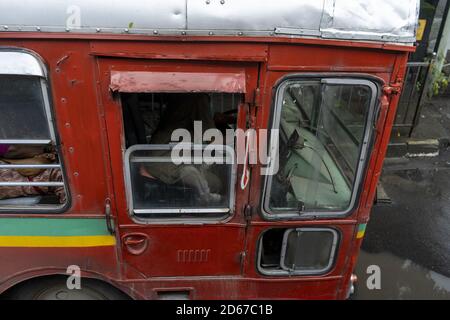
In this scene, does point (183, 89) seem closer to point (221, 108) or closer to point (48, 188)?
point (221, 108)

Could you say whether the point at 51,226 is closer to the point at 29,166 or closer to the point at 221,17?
the point at 29,166

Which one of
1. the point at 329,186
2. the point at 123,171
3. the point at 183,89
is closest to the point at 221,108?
the point at 183,89

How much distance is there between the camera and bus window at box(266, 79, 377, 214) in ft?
7.47

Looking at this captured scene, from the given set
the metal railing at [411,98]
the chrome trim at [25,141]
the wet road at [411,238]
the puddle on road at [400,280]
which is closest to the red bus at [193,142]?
the chrome trim at [25,141]

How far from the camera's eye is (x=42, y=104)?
7.29ft

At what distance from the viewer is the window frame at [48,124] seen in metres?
2.08

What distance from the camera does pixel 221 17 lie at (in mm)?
2045

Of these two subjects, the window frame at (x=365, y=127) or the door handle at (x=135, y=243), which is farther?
the door handle at (x=135, y=243)

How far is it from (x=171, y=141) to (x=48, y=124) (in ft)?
2.29

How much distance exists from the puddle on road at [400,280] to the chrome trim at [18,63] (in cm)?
341

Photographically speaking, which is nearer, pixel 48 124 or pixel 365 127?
pixel 48 124

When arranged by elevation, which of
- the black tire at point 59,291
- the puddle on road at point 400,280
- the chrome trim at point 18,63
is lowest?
the puddle on road at point 400,280

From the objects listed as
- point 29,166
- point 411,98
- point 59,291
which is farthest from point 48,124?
point 411,98

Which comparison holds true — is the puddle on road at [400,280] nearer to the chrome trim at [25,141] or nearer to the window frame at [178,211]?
the window frame at [178,211]
